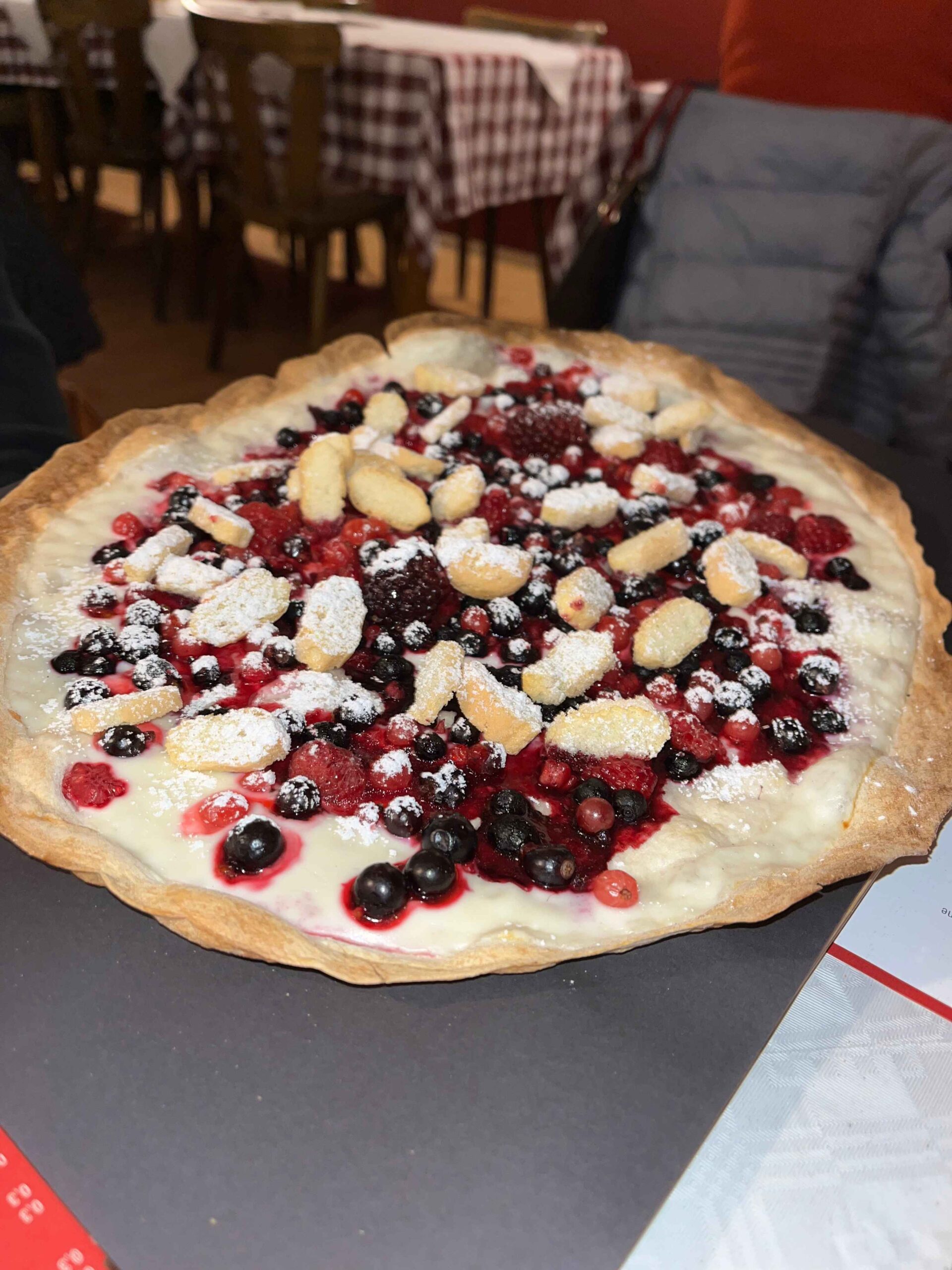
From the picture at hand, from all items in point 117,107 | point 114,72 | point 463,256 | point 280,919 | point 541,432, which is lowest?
point 463,256

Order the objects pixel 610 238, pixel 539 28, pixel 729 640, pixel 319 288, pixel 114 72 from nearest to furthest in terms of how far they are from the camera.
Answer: pixel 729 640 < pixel 610 238 < pixel 319 288 < pixel 114 72 < pixel 539 28

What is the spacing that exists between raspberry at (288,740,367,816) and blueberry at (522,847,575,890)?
0.23m

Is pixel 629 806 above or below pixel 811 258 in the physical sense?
below

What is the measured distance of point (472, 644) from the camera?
137 centimetres

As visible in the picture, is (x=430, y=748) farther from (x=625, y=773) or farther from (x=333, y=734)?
(x=625, y=773)

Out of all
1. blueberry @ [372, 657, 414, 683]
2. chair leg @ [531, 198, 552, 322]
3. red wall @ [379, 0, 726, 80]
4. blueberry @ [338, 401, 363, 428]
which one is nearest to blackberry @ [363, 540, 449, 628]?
blueberry @ [372, 657, 414, 683]

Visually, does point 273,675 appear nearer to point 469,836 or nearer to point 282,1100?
point 469,836

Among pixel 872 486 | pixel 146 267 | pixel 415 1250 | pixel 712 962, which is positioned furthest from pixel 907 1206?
pixel 146 267

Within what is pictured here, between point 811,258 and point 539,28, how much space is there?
11.5ft

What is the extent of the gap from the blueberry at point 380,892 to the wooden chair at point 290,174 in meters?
3.16

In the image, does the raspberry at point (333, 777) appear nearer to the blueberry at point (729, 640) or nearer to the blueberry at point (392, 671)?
the blueberry at point (392, 671)

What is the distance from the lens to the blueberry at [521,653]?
1.35 metres

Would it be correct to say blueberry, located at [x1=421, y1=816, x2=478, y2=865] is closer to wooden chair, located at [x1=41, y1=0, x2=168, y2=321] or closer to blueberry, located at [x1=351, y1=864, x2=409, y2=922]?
blueberry, located at [x1=351, y1=864, x2=409, y2=922]

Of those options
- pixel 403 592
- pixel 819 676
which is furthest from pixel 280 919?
pixel 819 676
